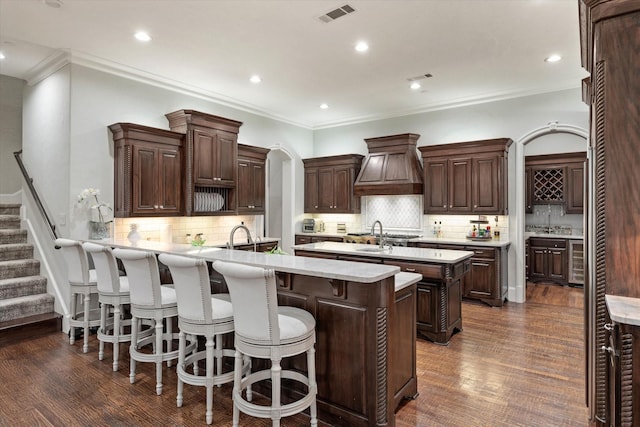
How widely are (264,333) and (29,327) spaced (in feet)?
12.5

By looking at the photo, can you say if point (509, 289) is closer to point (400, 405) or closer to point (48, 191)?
point (400, 405)

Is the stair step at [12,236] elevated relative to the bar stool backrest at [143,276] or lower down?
elevated

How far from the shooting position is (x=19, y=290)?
4816 millimetres

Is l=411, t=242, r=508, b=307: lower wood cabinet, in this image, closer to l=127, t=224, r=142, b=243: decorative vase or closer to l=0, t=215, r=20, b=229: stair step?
l=127, t=224, r=142, b=243: decorative vase

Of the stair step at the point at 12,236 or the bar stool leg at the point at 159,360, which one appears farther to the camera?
the stair step at the point at 12,236

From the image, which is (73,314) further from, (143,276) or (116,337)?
(143,276)

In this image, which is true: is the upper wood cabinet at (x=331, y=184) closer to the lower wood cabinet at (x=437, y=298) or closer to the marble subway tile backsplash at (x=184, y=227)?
the marble subway tile backsplash at (x=184, y=227)

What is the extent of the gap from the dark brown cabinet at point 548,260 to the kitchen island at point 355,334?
6.15 metres

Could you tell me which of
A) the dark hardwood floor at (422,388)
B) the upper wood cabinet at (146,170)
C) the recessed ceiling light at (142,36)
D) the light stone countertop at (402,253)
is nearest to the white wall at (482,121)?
the light stone countertop at (402,253)

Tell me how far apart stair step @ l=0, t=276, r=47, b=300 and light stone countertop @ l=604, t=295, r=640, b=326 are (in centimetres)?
596

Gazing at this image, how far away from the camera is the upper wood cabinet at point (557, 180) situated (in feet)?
25.2

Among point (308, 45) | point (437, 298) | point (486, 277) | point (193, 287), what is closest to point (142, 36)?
Result: point (308, 45)

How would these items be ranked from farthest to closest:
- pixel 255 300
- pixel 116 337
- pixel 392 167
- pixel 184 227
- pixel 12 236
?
1. pixel 392 167
2. pixel 184 227
3. pixel 12 236
4. pixel 116 337
5. pixel 255 300

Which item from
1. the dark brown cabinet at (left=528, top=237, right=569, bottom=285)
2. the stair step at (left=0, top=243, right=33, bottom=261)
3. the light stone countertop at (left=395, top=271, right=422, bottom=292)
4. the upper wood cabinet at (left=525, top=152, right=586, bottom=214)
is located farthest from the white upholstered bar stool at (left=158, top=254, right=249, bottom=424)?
the upper wood cabinet at (left=525, top=152, right=586, bottom=214)
